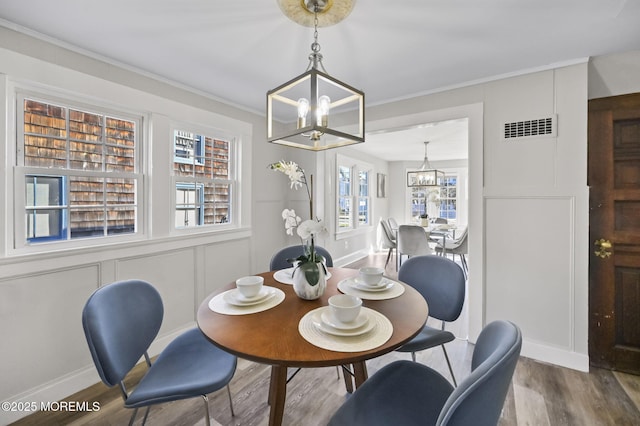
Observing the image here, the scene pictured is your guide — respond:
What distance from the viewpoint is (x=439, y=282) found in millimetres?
1872

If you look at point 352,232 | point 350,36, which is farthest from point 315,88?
point 352,232

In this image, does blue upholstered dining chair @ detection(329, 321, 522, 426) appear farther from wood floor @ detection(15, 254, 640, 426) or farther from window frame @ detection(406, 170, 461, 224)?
window frame @ detection(406, 170, 461, 224)

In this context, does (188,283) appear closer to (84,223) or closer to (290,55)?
(84,223)

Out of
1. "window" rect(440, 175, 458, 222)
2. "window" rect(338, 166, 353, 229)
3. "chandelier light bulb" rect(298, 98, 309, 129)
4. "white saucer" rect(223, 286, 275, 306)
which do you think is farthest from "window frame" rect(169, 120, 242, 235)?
"window" rect(440, 175, 458, 222)

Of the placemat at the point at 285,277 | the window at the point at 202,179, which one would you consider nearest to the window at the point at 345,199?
the window at the point at 202,179

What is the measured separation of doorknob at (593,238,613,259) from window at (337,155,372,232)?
3.41 m

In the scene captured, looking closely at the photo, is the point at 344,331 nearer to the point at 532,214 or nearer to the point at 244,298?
the point at 244,298

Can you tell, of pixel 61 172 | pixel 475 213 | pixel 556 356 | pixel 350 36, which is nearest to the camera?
pixel 350 36

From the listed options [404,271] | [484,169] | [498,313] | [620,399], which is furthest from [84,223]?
[620,399]

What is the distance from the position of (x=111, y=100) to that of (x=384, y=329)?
244 centimetres

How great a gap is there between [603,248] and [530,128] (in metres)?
1.08

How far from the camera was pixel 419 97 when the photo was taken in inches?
109

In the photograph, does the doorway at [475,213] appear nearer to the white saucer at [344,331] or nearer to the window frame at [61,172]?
the white saucer at [344,331]

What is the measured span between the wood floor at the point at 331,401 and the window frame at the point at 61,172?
1.05 m
